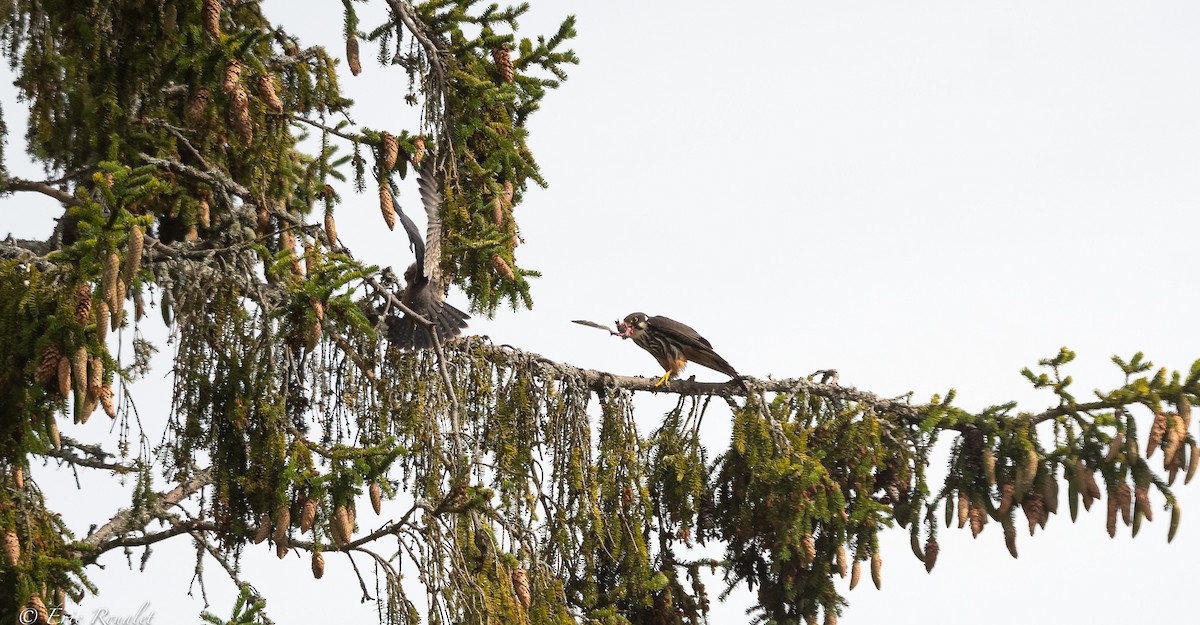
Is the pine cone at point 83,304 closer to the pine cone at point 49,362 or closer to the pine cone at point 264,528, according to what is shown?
the pine cone at point 49,362

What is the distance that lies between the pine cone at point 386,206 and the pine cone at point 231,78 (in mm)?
849

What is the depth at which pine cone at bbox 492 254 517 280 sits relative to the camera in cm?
557

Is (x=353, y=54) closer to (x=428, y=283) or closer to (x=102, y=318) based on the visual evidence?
(x=428, y=283)

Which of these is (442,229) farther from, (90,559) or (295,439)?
(90,559)

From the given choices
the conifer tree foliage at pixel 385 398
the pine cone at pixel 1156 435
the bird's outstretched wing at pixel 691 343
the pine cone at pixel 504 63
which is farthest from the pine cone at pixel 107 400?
the pine cone at pixel 1156 435

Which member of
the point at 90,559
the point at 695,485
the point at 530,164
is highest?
the point at 530,164

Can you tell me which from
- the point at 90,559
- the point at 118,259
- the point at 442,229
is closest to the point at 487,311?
the point at 442,229

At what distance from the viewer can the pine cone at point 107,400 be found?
359 cm

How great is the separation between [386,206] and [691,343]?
2343mm

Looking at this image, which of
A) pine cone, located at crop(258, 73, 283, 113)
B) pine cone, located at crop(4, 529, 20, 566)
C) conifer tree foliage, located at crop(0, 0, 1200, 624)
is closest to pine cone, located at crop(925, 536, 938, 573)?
conifer tree foliage, located at crop(0, 0, 1200, 624)

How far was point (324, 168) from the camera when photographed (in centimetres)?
586

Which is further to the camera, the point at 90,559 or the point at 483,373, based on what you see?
the point at 483,373

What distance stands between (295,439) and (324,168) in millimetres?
1983

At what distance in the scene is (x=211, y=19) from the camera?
4648 mm
